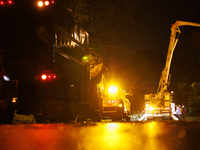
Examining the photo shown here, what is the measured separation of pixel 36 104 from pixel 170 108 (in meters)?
14.1

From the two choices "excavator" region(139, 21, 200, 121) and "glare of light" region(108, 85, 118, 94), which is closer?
"glare of light" region(108, 85, 118, 94)

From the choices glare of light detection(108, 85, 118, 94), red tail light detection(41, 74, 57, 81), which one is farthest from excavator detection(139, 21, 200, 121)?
red tail light detection(41, 74, 57, 81)

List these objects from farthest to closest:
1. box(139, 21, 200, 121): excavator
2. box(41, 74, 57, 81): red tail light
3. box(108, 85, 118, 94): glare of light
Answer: box(139, 21, 200, 121): excavator < box(108, 85, 118, 94): glare of light < box(41, 74, 57, 81): red tail light

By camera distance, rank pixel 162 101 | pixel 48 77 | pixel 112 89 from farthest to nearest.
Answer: pixel 162 101 < pixel 112 89 < pixel 48 77

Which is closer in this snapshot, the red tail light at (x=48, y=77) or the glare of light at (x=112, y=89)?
the red tail light at (x=48, y=77)

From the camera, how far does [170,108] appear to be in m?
23.2

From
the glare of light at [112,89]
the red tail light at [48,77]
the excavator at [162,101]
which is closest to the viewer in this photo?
the red tail light at [48,77]

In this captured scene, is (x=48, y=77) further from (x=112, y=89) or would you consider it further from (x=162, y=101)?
(x=162, y=101)

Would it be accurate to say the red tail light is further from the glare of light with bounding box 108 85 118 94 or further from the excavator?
the excavator

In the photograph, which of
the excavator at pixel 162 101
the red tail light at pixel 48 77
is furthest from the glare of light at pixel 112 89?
the red tail light at pixel 48 77

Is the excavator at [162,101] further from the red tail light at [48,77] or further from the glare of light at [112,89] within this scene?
the red tail light at [48,77]

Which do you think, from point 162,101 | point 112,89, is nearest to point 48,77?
point 112,89

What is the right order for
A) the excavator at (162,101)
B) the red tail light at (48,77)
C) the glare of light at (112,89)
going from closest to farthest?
1. the red tail light at (48,77)
2. the glare of light at (112,89)
3. the excavator at (162,101)

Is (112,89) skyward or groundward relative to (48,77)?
skyward
